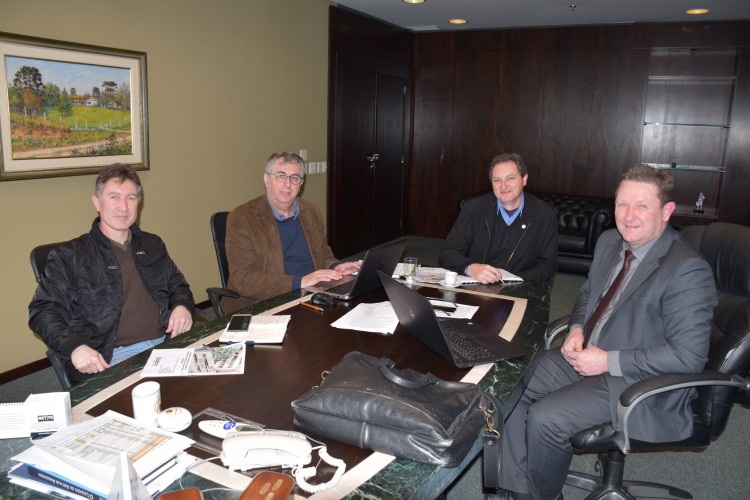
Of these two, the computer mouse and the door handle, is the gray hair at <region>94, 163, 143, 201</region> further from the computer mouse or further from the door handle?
the door handle

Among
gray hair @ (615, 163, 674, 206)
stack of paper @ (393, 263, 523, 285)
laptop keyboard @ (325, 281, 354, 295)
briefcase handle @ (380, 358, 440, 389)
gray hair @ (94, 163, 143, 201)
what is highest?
gray hair @ (615, 163, 674, 206)

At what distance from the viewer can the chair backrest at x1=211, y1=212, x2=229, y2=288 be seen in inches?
116

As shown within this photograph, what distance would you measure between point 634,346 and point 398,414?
1.21 m

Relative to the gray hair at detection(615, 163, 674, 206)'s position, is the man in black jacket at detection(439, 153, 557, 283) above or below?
below

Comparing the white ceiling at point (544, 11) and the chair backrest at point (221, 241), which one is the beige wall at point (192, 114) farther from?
the chair backrest at point (221, 241)

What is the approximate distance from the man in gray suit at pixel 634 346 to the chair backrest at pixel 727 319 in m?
0.09

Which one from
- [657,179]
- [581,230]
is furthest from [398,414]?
[581,230]

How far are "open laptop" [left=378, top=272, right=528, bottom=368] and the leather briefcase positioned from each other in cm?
34

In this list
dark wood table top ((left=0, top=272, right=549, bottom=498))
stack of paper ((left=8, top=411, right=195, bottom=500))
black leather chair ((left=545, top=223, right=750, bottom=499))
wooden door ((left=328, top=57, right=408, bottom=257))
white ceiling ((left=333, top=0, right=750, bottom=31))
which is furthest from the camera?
wooden door ((left=328, top=57, right=408, bottom=257))

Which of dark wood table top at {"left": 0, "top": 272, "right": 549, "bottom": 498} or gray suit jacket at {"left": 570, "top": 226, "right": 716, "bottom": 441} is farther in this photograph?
gray suit jacket at {"left": 570, "top": 226, "right": 716, "bottom": 441}

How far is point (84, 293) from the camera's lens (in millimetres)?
2273

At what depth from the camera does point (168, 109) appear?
4.27 meters

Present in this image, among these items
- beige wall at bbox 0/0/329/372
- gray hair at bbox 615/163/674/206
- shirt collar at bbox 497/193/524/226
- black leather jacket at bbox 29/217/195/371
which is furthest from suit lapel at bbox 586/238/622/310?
beige wall at bbox 0/0/329/372

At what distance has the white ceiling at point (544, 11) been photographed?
585 centimetres
